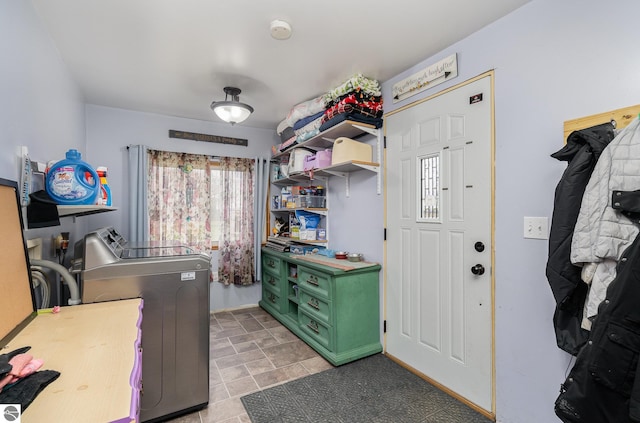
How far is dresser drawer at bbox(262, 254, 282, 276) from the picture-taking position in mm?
3588

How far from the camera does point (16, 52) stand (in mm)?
1411

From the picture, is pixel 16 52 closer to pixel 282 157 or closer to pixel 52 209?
pixel 52 209

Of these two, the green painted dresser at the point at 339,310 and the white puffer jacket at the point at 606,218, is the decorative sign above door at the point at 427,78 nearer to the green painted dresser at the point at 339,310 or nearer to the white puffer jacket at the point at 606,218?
the white puffer jacket at the point at 606,218

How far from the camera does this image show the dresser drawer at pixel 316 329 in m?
2.62

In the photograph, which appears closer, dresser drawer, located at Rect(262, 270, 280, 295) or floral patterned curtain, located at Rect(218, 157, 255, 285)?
dresser drawer, located at Rect(262, 270, 280, 295)

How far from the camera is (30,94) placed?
1586mm

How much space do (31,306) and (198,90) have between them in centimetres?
226

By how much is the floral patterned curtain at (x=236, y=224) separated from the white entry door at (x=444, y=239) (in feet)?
6.74

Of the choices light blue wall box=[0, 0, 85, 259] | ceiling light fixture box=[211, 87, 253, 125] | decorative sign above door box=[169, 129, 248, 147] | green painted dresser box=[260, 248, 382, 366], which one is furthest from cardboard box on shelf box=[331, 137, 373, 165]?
light blue wall box=[0, 0, 85, 259]

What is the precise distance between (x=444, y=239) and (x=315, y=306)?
4.47 feet

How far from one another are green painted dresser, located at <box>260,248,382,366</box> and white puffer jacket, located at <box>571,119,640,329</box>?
160 cm

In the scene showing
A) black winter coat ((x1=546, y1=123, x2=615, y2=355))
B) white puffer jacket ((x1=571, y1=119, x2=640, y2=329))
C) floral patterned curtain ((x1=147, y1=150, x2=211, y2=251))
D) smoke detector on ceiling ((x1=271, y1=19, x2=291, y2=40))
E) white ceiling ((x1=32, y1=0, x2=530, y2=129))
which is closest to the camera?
white puffer jacket ((x1=571, y1=119, x2=640, y2=329))

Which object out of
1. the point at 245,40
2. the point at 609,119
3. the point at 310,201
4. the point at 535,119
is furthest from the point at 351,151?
the point at 609,119

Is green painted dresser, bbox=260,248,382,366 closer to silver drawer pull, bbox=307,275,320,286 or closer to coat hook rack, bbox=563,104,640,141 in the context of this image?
silver drawer pull, bbox=307,275,320,286
